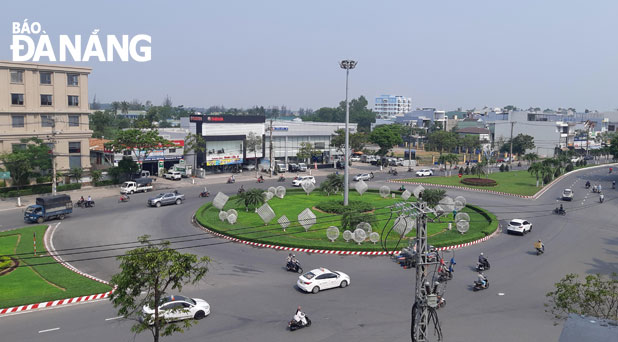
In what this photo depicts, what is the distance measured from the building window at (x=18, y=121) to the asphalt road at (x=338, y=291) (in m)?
17.3

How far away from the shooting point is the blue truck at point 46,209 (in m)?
40.3

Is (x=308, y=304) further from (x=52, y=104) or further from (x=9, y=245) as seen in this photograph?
(x=52, y=104)

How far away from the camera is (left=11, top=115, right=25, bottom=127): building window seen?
56.4 meters

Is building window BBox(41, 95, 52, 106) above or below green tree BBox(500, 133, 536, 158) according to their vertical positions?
above

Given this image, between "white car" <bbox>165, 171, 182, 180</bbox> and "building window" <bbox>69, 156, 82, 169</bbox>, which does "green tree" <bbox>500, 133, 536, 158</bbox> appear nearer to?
"white car" <bbox>165, 171, 182, 180</bbox>

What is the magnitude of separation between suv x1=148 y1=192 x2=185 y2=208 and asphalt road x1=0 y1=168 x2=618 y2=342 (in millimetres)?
4090

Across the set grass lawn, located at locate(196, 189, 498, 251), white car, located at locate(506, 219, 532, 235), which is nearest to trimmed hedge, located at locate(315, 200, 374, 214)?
grass lawn, located at locate(196, 189, 498, 251)

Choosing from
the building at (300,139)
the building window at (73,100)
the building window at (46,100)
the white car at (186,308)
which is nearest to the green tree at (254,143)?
the building at (300,139)

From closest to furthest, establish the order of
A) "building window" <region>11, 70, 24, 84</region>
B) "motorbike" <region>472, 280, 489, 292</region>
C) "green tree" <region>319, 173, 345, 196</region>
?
"motorbike" <region>472, 280, 489, 292</region> < "green tree" <region>319, 173, 345, 196</region> < "building window" <region>11, 70, 24, 84</region>

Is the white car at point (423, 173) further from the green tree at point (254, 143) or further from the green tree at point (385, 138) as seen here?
the green tree at point (254, 143)

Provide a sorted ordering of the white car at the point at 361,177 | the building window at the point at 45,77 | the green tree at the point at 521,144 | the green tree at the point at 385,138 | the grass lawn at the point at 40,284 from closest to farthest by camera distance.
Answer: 1. the grass lawn at the point at 40,284
2. the building window at the point at 45,77
3. the white car at the point at 361,177
4. the green tree at the point at 385,138
5. the green tree at the point at 521,144

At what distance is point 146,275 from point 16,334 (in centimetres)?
793

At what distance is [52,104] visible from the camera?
59500 millimetres

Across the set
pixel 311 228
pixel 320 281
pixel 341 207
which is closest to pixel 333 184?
pixel 341 207
